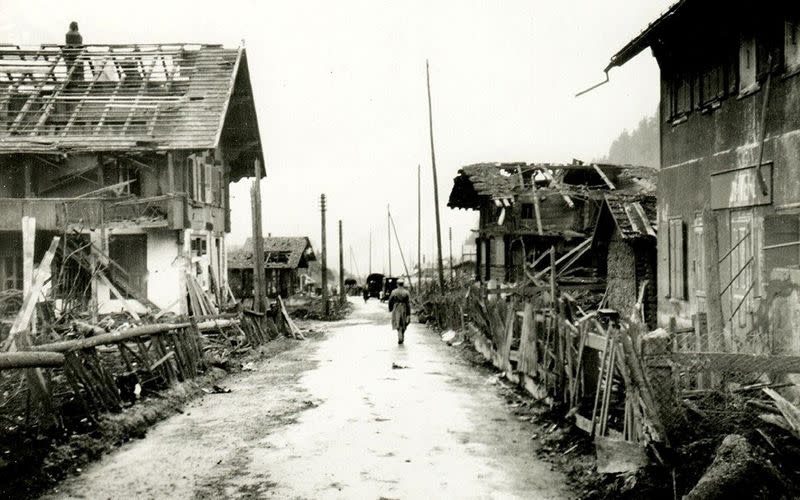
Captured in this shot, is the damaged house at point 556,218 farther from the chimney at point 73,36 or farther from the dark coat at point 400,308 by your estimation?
the chimney at point 73,36

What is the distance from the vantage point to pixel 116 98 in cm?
2284

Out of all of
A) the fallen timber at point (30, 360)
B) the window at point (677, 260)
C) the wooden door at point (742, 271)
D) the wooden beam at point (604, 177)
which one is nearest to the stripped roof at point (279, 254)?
the wooden beam at point (604, 177)

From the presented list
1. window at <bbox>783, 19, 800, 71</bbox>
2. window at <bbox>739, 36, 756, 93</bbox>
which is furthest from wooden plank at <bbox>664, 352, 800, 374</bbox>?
window at <bbox>739, 36, 756, 93</bbox>

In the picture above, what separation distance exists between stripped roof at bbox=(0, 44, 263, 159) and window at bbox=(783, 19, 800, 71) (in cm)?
1600

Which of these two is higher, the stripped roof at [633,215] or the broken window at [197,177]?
the broken window at [197,177]

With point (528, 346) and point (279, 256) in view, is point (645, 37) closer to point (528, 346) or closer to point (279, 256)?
point (528, 346)

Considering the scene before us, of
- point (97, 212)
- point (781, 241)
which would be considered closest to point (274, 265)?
point (97, 212)

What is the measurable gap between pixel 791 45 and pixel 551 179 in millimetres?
16887

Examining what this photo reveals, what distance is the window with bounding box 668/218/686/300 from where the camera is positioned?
13.3 metres

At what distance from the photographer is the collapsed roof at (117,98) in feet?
69.2

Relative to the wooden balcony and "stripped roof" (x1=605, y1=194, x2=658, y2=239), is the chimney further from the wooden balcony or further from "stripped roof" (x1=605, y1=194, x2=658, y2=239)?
"stripped roof" (x1=605, y1=194, x2=658, y2=239)

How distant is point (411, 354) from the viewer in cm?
1722

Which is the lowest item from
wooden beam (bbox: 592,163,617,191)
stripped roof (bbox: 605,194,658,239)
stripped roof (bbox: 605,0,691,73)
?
stripped roof (bbox: 605,194,658,239)

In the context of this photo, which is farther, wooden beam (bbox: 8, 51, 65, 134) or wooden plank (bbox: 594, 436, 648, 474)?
wooden beam (bbox: 8, 51, 65, 134)
